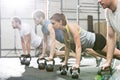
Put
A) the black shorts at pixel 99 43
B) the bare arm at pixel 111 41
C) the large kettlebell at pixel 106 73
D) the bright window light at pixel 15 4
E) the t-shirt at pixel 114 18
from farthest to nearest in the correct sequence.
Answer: the bright window light at pixel 15 4, the black shorts at pixel 99 43, the bare arm at pixel 111 41, the t-shirt at pixel 114 18, the large kettlebell at pixel 106 73

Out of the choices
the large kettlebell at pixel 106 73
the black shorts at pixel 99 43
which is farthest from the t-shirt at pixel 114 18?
the black shorts at pixel 99 43

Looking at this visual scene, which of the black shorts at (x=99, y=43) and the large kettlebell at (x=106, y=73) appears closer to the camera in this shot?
the large kettlebell at (x=106, y=73)

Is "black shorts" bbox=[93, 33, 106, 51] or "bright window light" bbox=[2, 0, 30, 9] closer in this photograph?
"black shorts" bbox=[93, 33, 106, 51]

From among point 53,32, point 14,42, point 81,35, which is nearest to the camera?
point 81,35

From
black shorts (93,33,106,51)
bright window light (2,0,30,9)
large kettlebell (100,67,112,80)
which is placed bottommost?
large kettlebell (100,67,112,80)

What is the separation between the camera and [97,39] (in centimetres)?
462

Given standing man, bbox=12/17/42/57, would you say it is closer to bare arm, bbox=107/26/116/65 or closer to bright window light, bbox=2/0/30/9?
bare arm, bbox=107/26/116/65

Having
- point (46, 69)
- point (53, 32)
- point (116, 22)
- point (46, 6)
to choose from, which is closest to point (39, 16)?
point (53, 32)

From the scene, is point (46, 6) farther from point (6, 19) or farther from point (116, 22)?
point (116, 22)

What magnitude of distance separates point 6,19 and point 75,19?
2.72 meters

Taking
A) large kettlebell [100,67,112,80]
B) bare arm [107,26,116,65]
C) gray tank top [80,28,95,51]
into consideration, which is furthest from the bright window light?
large kettlebell [100,67,112,80]

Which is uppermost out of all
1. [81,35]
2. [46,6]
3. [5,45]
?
[46,6]

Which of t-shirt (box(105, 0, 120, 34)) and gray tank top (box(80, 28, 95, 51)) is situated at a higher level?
t-shirt (box(105, 0, 120, 34))

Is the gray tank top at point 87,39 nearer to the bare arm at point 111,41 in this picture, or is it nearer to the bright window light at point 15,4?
the bare arm at point 111,41
